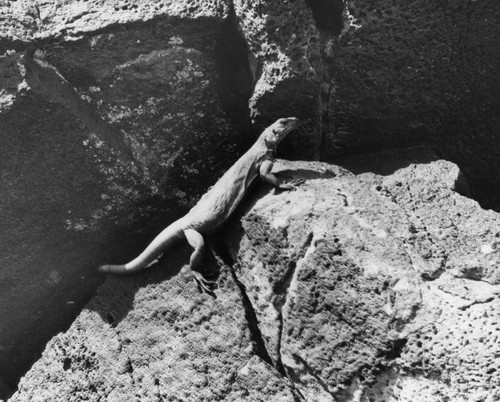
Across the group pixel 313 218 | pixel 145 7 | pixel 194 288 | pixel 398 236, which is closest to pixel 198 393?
pixel 194 288

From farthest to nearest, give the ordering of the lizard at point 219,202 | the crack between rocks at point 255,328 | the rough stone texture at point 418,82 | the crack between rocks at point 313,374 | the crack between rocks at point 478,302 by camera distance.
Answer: the lizard at point 219,202 < the rough stone texture at point 418,82 < the crack between rocks at point 255,328 < the crack between rocks at point 313,374 < the crack between rocks at point 478,302

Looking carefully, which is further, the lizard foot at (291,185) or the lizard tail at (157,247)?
the lizard tail at (157,247)

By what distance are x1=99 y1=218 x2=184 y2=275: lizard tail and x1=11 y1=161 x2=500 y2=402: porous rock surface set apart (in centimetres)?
8

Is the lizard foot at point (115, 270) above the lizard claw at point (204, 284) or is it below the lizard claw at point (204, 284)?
above

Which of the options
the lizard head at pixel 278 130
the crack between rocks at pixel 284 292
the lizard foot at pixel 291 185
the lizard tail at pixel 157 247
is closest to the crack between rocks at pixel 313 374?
the crack between rocks at pixel 284 292

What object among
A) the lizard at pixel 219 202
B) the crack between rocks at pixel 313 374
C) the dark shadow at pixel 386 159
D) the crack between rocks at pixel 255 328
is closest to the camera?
the crack between rocks at pixel 313 374

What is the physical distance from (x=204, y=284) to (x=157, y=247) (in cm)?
51

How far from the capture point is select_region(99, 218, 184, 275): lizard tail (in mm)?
4681

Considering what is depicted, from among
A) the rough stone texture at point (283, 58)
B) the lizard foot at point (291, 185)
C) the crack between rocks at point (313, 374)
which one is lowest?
the crack between rocks at point (313, 374)

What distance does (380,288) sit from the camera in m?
3.64

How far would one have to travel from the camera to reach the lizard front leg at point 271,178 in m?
4.45

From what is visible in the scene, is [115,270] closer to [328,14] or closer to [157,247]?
[157,247]

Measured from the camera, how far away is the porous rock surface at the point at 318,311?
3.47 meters

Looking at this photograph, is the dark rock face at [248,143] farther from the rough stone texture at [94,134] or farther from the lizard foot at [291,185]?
the lizard foot at [291,185]
